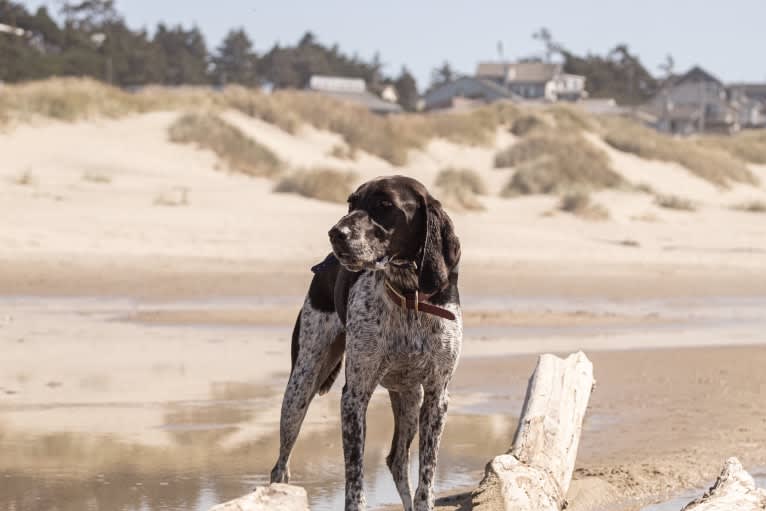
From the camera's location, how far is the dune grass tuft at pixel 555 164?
28.7 meters

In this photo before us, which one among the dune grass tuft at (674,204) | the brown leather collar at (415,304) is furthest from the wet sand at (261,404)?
the dune grass tuft at (674,204)

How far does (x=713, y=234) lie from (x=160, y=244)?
11.1 metres

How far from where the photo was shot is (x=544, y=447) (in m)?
6.45

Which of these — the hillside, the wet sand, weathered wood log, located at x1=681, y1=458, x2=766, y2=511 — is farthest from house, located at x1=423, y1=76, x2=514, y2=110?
weathered wood log, located at x1=681, y1=458, x2=766, y2=511

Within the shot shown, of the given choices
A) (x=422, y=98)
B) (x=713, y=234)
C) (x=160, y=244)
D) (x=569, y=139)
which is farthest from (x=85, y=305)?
(x=422, y=98)

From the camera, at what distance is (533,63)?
407 ft

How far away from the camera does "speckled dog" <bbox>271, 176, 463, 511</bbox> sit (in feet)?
17.8

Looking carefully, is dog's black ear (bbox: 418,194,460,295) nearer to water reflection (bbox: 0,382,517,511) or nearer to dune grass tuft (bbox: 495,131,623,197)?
water reflection (bbox: 0,382,517,511)

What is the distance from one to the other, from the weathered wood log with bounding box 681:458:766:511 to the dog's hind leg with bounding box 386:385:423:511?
51.3 inches

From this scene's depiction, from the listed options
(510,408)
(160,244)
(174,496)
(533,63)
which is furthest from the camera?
(533,63)

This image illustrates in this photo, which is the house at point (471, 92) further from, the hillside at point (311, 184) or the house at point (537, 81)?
A: the hillside at point (311, 184)

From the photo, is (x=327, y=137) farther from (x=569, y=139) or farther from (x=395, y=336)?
(x=395, y=336)

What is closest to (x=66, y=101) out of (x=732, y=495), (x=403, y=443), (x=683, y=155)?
(x=683, y=155)

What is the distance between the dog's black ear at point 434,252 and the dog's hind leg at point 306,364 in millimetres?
888
